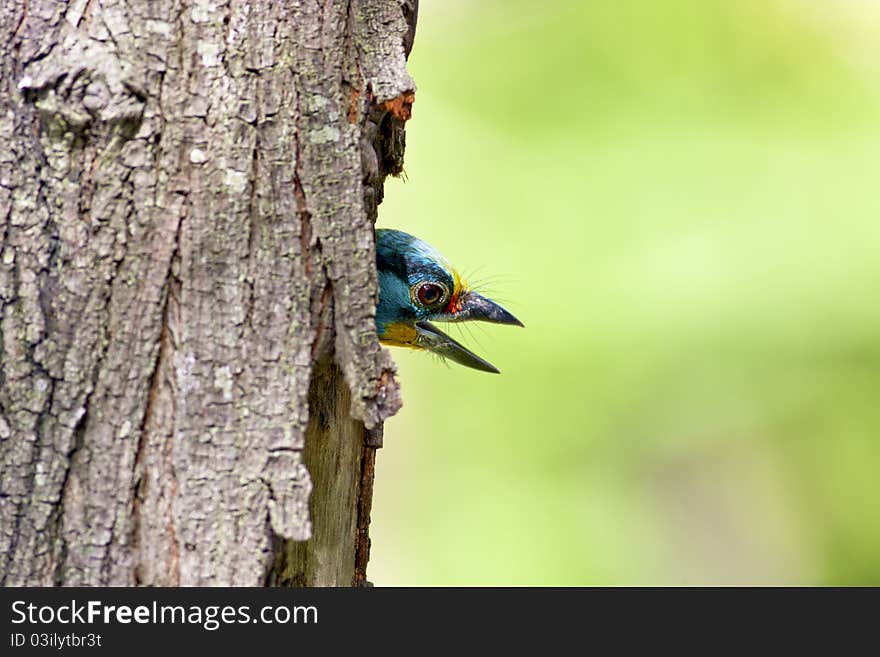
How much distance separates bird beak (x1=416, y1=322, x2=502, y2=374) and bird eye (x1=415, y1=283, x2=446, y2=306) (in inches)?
3.0

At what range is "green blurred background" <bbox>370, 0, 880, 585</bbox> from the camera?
5008mm

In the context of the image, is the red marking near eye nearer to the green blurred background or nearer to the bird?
the bird

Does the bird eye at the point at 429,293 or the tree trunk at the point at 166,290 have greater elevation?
the bird eye at the point at 429,293

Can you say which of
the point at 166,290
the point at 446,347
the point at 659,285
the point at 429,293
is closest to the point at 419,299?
the point at 429,293

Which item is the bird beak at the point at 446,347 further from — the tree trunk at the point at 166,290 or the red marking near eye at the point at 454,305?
the tree trunk at the point at 166,290

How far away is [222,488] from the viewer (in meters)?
1.63

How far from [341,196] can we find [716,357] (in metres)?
3.72

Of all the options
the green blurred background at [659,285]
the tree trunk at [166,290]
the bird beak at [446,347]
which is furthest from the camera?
the green blurred background at [659,285]

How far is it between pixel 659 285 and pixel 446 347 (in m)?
2.68

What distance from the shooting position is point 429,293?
102 inches

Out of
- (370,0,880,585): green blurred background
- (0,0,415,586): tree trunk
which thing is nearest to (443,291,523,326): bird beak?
(0,0,415,586): tree trunk

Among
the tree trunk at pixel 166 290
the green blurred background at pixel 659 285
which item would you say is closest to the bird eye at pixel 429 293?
the tree trunk at pixel 166 290

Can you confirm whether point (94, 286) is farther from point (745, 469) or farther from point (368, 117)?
point (745, 469)

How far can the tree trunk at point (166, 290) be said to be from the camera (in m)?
1.62
